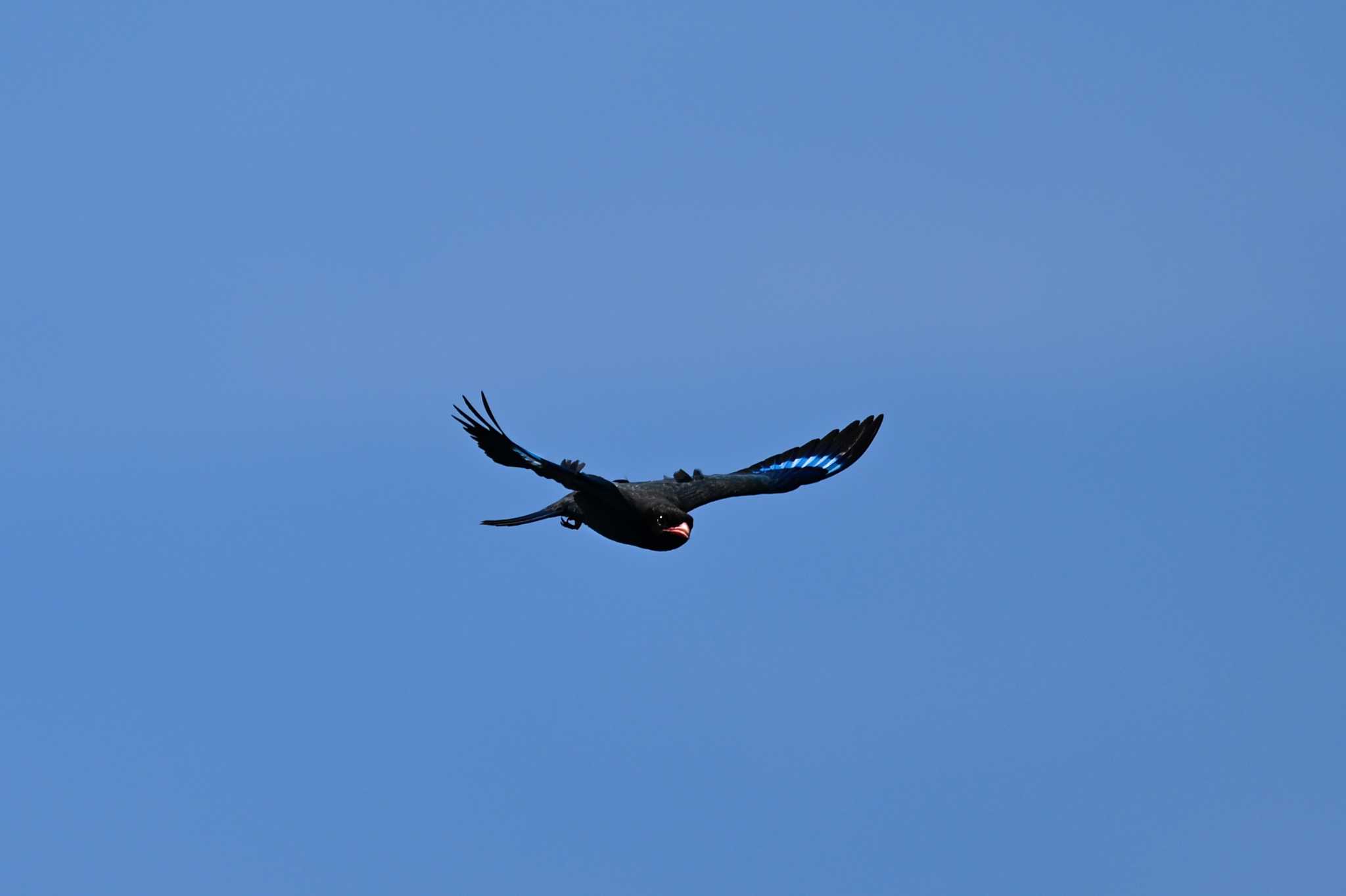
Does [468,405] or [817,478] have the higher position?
[817,478]

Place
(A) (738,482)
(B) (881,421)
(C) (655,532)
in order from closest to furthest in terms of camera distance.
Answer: (C) (655,532) < (A) (738,482) < (B) (881,421)

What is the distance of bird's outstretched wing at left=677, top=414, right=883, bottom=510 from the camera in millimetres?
35844

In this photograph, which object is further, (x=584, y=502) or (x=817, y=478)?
(x=817, y=478)

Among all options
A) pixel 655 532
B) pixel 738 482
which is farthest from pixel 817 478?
pixel 655 532

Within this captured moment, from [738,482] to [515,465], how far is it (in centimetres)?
697

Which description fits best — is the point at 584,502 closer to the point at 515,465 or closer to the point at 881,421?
the point at 515,465

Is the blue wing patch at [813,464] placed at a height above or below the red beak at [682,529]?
above

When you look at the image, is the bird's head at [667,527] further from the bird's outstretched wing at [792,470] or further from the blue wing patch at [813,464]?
the blue wing patch at [813,464]

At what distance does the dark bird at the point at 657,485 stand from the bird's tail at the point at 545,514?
11 mm

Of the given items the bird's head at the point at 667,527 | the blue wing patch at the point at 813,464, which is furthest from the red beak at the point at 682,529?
the blue wing patch at the point at 813,464

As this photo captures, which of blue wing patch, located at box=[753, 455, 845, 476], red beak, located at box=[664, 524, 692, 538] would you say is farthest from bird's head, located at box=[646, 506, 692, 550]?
blue wing patch, located at box=[753, 455, 845, 476]

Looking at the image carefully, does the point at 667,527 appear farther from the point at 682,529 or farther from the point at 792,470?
the point at 792,470

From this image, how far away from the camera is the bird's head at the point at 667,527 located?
1264 inches

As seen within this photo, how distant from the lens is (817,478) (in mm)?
37969
